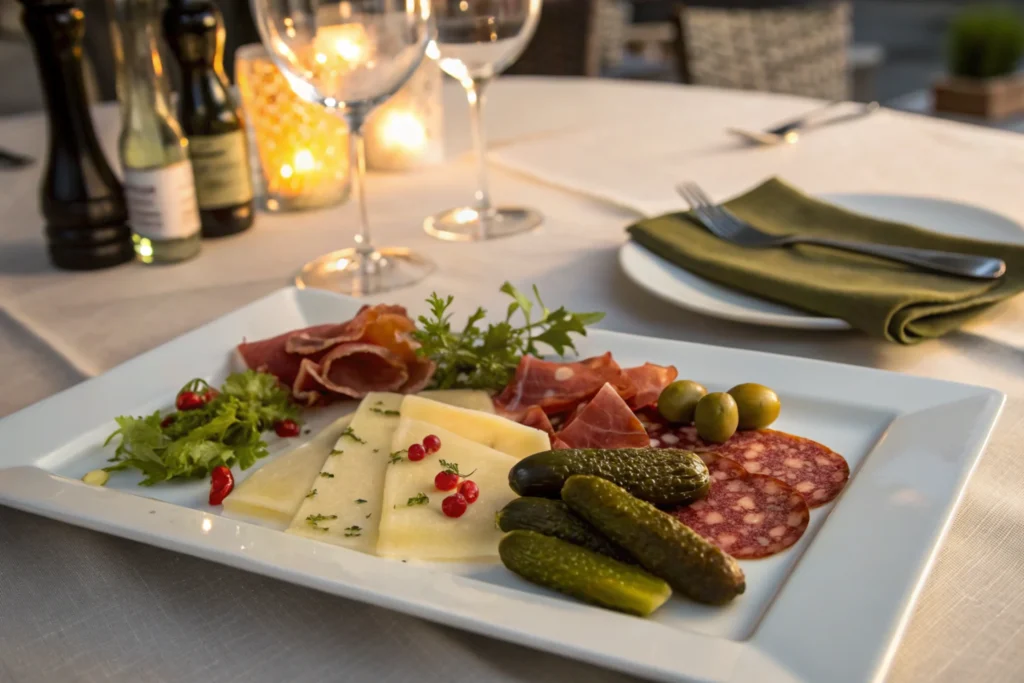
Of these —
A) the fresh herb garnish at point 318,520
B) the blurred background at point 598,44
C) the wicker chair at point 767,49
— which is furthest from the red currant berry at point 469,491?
the wicker chair at point 767,49

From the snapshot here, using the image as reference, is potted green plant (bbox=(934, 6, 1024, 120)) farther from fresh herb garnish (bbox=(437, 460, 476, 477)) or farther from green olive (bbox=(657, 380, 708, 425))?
fresh herb garnish (bbox=(437, 460, 476, 477))

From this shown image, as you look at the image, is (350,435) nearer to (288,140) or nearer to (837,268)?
(837,268)

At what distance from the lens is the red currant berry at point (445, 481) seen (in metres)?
0.82

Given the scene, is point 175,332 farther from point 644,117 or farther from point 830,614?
point 644,117

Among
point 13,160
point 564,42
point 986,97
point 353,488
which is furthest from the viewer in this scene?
point 986,97

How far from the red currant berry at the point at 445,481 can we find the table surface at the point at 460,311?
0.12 m

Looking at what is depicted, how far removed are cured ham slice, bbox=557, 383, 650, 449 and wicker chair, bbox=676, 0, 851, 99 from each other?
2.54 m

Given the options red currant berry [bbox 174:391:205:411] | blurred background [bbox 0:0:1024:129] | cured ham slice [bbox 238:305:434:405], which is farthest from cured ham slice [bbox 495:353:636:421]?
blurred background [bbox 0:0:1024:129]

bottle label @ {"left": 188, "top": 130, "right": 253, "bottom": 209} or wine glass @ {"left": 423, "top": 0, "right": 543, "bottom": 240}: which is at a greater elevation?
wine glass @ {"left": 423, "top": 0, "right": 543, "bottom": 240}

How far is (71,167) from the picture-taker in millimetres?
1470

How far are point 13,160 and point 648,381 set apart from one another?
1.70 m

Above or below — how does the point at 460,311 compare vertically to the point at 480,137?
below

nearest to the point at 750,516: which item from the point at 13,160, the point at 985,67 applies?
the point at 13,160

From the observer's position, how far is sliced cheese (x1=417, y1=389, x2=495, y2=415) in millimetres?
1016
